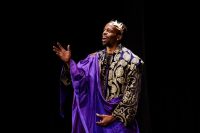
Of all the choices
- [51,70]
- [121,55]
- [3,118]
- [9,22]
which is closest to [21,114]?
[3,118]

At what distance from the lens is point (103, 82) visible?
4.36 meters

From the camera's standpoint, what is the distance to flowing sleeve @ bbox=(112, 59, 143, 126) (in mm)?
4234

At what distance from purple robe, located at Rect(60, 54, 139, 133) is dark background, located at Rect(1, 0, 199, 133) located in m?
0.83

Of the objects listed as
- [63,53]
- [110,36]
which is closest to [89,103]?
[63,53]

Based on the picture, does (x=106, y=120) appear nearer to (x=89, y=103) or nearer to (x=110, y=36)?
(x=89, y=103)

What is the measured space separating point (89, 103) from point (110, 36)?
531 millimetres

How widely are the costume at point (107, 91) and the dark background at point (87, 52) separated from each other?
0.80m

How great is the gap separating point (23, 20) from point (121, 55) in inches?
44.5

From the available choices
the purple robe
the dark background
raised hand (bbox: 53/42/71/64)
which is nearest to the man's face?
the purple robe

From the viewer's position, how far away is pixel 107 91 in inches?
171

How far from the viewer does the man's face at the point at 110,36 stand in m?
4.41

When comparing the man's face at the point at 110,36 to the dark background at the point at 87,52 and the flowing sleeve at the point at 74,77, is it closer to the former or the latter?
the flowing sleeve at the point at 74,77

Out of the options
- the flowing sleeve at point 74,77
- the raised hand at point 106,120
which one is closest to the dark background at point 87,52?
the flowing sleeve at point 74,77

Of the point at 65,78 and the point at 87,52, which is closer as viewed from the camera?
the point at 65,78
